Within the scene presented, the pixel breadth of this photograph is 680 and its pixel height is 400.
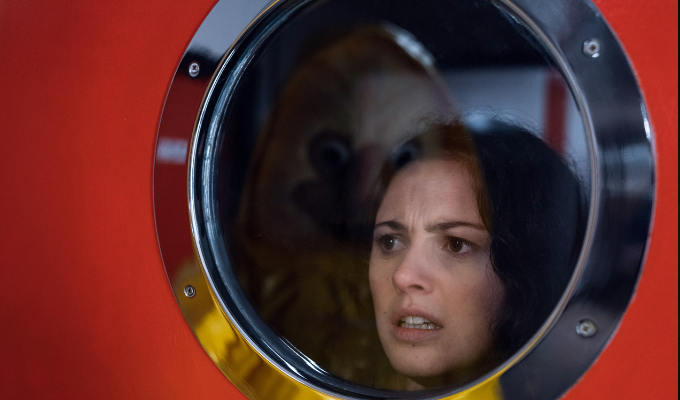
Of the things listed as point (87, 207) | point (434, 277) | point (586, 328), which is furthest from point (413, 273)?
point (87, 207)

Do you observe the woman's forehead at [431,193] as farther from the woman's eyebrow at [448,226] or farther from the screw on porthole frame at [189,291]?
→ the screw on porthole frame at [189,291]

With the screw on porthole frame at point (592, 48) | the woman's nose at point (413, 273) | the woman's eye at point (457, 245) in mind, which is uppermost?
the screw on porthole frame at point (592, 48)

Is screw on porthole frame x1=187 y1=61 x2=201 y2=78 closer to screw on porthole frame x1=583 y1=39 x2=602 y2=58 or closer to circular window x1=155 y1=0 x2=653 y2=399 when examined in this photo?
circular window x1=155 y1=0 x2=653 y2=399

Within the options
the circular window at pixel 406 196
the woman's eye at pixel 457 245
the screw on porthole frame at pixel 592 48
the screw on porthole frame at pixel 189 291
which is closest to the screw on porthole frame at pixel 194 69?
the circular window at pixel 406 196

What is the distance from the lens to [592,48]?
69cm

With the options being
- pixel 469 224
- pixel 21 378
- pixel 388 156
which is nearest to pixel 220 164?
pixel 388 156

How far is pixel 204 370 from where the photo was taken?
3.20ft

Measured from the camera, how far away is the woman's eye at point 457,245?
2.77 feet

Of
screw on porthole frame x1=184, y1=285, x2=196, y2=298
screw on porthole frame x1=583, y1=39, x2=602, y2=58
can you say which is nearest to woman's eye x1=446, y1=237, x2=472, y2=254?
screw on porthole frame x1=583, y1=39, x2=602, y2=58

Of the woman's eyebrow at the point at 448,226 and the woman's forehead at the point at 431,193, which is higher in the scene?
the woman's forehead at the point at 431,193

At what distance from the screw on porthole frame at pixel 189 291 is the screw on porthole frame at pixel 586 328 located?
538 mm

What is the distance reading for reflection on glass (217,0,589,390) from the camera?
0.77 m

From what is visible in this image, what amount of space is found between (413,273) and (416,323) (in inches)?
2.7

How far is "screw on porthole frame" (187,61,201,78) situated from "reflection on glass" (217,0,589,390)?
0.22ft
